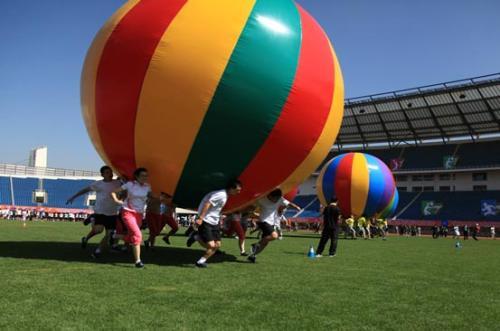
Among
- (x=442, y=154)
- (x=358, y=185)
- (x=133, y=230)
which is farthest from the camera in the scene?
(x=442, y=154)

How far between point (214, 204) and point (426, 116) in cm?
4331

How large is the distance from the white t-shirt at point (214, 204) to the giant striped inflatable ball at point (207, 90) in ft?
0.45

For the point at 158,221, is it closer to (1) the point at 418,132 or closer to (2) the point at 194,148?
(2) the point at 194,148

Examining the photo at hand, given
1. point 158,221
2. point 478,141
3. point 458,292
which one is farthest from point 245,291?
point 478,141

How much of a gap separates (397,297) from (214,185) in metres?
3.02

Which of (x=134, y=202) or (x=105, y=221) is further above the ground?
(x=134, y=202)

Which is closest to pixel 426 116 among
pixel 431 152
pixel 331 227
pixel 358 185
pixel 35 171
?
pixel 431 152

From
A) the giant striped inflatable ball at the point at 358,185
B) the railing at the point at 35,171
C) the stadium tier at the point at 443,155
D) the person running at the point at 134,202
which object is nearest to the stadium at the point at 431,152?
the stadium tier at the point at 443,155

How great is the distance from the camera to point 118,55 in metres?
6.44

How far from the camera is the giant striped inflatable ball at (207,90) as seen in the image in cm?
614

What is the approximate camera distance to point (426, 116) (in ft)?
150

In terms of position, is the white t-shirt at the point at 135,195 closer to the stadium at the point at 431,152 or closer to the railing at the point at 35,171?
the stadium at the point at 431,152

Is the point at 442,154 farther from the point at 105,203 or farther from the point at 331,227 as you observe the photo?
the point at 105,203

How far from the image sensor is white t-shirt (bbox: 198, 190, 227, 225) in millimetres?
6766
